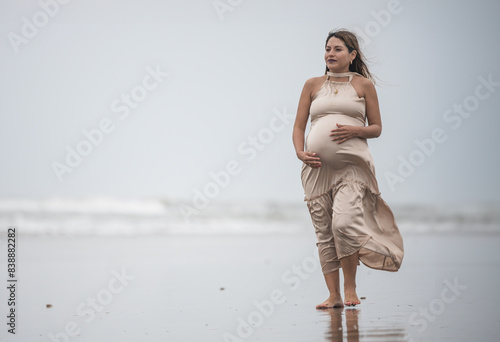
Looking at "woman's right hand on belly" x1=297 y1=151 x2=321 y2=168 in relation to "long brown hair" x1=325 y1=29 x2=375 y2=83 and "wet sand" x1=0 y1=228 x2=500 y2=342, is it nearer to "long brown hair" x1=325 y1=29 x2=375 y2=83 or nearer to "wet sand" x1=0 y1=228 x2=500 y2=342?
"long brown hair" x1=325 y1=29 x2=375 y2=83

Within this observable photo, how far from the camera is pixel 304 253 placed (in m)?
8.09

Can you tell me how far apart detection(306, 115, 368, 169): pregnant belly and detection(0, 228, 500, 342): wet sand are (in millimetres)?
812

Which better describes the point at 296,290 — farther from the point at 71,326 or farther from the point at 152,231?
the point at 152,231

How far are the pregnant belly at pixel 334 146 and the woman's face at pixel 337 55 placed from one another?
11.8 inches

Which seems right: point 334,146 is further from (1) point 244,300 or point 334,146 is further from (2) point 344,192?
(1) point 244,300

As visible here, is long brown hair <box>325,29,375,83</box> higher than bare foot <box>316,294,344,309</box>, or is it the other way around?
long brown hair <box>325,29,375,83</box>

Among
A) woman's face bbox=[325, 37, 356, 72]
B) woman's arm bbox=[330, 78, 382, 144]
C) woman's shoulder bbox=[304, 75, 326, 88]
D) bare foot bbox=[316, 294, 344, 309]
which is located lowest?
bare foot bbox=[316, 294, 344, 309]

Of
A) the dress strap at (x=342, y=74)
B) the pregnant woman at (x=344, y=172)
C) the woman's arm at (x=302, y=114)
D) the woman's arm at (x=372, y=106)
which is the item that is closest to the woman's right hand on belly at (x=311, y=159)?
the pregnant woman at (x=344, y=172)

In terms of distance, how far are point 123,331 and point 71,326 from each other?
0.35 metres

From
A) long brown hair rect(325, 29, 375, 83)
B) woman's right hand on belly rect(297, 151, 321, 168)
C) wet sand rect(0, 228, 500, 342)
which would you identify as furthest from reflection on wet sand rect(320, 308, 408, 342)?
long brown hair rect(325, 29, 375, 83)

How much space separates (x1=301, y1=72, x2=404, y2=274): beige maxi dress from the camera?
13.0ft

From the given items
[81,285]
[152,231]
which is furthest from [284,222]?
[81,285]

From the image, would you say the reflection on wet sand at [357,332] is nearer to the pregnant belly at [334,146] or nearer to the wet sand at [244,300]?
A: the wet sand at [244,300]

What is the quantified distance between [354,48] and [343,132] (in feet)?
1.82
